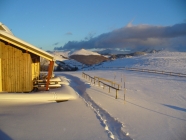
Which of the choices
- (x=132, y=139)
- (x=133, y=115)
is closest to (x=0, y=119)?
(x=132, y=139)

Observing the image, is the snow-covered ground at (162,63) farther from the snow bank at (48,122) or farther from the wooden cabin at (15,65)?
the snow bank at (48,122)

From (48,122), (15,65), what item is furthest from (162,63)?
→ (48,122)

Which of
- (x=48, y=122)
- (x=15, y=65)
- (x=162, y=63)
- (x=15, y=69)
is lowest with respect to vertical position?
(x=48, y=122)

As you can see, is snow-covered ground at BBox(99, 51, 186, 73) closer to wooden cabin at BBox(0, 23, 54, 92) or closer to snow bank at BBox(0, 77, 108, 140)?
wooden cabin at BBox(0, 23, 54, 92)

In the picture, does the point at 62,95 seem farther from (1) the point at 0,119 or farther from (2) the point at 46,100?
(1) the point at 0,119

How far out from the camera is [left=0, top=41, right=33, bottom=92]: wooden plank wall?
13.6 metres

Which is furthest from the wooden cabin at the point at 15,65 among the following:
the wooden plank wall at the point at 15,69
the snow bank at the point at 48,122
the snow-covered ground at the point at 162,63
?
the snow-covered ground at the point at 162,63

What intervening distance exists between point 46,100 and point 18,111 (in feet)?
9.92

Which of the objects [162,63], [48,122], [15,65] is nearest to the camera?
[48,122]

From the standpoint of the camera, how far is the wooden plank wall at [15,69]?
13.6 metres

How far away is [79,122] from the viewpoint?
829cm

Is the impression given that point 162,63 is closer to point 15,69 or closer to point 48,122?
point 15,69

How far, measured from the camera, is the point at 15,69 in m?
13.8

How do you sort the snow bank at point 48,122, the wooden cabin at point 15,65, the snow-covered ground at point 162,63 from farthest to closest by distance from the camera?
the snow-covered ground at point 162,63 → the wooden cabin at point 15,65 → the snow bank at point 48,122
